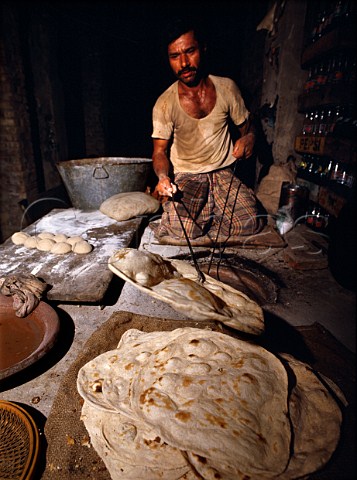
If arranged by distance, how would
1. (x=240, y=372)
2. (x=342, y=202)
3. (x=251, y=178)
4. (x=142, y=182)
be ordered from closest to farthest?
(x=240, y=372)
(x=342, y=202)
(x=142, y=182)
(x=251, y=178)

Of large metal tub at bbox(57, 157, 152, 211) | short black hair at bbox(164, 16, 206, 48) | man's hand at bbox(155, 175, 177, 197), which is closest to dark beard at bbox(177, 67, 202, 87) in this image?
short black hair at bbox(164, 16, 206, 48)

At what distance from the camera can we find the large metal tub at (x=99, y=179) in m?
4.93

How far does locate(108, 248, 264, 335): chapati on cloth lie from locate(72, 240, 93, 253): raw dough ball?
5.85ft

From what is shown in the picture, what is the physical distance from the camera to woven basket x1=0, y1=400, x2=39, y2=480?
4.57ft

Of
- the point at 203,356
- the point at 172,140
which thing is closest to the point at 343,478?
the point at 203,356

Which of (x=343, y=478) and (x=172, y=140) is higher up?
(x=172, y=140)

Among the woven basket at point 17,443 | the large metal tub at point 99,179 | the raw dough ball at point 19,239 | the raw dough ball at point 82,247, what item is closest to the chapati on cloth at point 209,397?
the woven basket at point 17,443

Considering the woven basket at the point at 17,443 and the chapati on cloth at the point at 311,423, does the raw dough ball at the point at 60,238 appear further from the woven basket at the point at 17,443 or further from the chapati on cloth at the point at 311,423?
the chapati on cloth at the point at 311,423

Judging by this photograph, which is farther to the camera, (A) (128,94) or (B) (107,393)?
(A) (128,94)

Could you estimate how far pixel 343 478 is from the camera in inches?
51.2

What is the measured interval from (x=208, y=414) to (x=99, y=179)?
4388mm

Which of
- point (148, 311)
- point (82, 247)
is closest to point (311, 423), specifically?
point (148, 311)

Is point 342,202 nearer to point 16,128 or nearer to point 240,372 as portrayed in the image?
point 240,372

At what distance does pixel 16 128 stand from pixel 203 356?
6241 millimetres
